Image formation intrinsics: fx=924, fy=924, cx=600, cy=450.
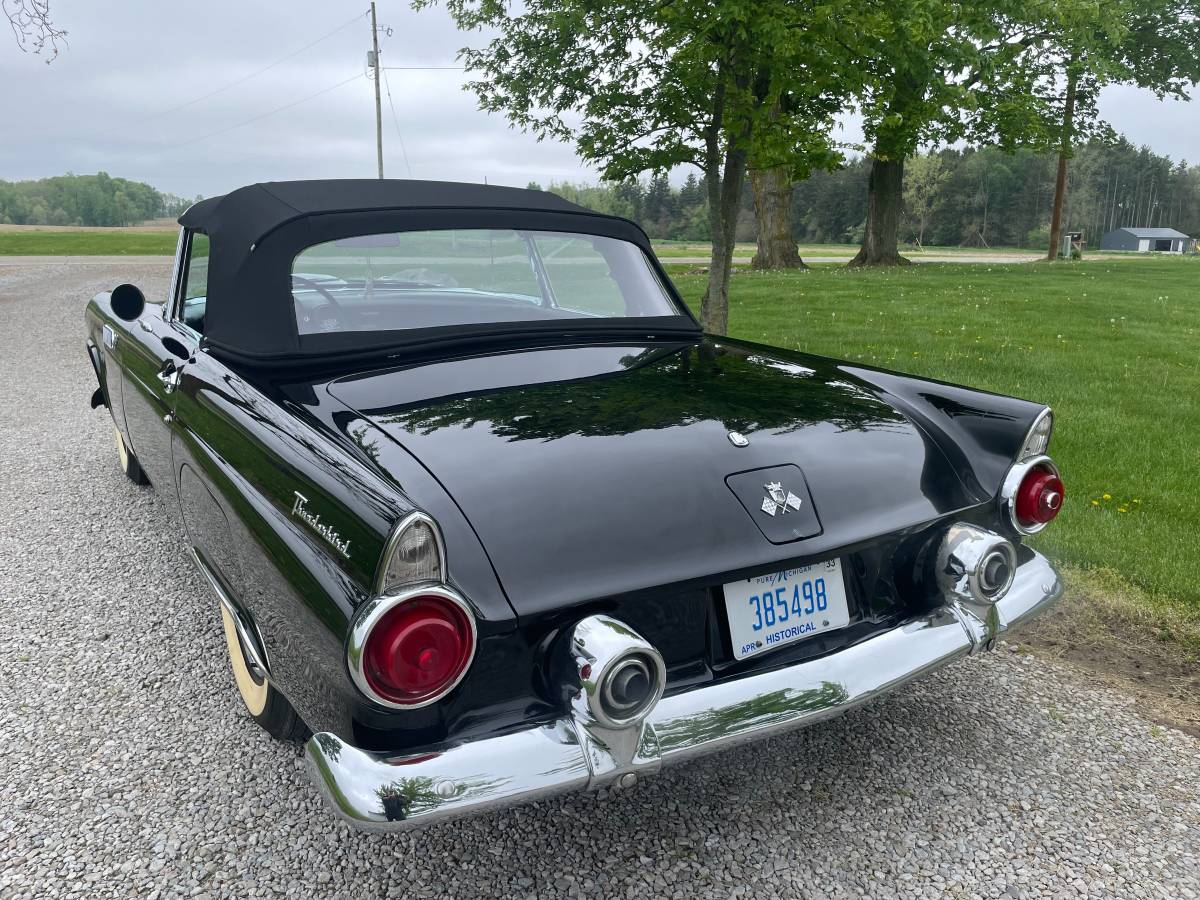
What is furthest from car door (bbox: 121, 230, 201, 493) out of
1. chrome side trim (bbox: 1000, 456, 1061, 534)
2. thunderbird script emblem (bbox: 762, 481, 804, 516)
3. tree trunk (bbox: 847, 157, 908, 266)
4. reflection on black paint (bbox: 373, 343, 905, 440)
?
tree trunk (bbox: 847, 157, 908, 266)

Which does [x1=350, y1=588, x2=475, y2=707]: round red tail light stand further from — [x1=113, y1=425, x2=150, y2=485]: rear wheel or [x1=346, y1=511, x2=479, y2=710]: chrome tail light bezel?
[x1=113, y1=425, x2=150, y2=485]: rear wheel

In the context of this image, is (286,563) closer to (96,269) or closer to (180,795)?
(180,795)

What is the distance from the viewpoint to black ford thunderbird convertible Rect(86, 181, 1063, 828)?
1788 millimetres

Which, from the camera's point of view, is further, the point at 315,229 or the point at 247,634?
the point at 315,229

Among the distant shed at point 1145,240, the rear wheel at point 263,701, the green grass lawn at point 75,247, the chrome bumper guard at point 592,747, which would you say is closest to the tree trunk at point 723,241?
the rear wheel at point 263,701

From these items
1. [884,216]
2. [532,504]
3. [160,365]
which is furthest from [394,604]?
[884,216]

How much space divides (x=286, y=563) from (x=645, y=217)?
76.9 m

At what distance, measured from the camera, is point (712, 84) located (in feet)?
25.7

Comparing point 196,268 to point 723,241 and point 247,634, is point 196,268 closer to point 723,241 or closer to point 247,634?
point 247,634

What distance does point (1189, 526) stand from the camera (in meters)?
4.27

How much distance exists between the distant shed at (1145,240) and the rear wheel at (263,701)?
94.8 meters

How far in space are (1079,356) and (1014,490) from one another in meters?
7.33

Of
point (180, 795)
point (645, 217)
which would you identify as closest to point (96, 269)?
point (180, 795)

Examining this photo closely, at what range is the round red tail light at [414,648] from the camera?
172 cm
